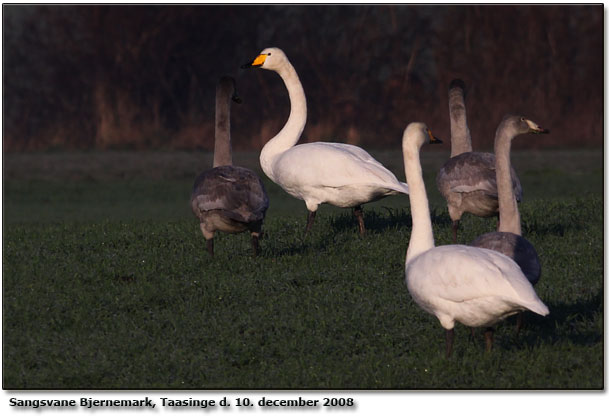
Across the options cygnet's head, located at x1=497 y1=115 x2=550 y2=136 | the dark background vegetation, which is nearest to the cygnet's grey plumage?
cygnet's head, located at x1=497 y1=115 x2=550 y2=136

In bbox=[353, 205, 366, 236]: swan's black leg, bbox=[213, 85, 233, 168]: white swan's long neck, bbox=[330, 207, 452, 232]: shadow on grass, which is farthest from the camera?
bbox=[330, 207, 452, 232]: shadow on grass

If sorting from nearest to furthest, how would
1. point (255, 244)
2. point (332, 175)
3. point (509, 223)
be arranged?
point (509, 223), point (255, 244), point (332, 175)

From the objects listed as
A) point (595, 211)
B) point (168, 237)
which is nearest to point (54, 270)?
point (168, 237)

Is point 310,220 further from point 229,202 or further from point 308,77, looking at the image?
point 308,77

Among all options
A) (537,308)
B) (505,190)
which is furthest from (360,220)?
(537,308)

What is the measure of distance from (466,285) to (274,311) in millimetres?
2355

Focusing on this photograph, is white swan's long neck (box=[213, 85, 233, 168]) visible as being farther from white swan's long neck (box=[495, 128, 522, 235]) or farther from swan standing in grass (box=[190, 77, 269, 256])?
white swan's long neck (box=[495, 128, 522, 235])

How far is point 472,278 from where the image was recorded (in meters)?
7.02

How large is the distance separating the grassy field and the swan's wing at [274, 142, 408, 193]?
2.09 ft

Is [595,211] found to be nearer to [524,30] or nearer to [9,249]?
[9,249]

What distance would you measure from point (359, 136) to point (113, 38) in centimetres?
695

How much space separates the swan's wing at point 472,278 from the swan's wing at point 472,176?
153 inches

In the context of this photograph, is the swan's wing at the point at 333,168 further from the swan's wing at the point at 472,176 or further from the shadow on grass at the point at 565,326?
the shadow on grass at the point at 565,326

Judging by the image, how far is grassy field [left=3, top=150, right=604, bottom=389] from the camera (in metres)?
7.48
